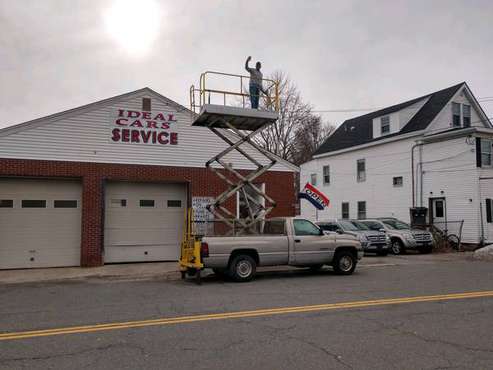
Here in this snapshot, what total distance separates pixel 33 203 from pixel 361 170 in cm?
2089

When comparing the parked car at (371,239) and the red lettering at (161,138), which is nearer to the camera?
the red lettering at (161,138)

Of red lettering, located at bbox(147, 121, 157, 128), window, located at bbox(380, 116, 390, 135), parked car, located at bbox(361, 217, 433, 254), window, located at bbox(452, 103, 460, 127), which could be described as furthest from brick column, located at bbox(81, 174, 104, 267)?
window, located at bbox(452, 103, 460, 127)

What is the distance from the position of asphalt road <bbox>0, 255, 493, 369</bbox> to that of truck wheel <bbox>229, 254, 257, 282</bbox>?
49 cm

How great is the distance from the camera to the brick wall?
1463 cm

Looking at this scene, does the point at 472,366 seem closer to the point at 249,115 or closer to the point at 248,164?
the point at 249,115

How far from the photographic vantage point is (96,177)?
15273 mm

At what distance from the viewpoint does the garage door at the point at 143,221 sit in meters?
15.6

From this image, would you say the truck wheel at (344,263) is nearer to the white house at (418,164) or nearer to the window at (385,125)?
the white house at (418,164)

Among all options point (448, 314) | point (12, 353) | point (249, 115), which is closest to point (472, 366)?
point (448, 314)

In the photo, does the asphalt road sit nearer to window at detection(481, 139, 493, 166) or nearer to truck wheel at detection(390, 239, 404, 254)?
truck wheel at detection(390, 239, 404, 254)

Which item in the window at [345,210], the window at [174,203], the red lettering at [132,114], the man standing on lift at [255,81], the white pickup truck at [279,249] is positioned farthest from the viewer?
the window at [345,210]

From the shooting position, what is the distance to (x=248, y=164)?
17562 mm

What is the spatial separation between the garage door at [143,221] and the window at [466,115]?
61.8 feet

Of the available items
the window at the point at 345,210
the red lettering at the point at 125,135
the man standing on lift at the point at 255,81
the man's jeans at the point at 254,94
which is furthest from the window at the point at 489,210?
the red lettering at the point at 125,135
